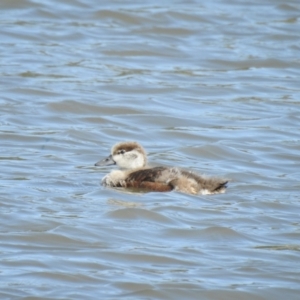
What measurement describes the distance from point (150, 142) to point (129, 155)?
181cm

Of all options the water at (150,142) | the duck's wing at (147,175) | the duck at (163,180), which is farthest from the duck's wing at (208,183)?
the duck's wing at (147,175)

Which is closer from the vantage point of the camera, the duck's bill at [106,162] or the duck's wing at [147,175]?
the duck's wing at [147,175]

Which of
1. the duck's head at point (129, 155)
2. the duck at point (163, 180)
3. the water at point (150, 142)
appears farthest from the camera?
the duck's head at point (129, 155)

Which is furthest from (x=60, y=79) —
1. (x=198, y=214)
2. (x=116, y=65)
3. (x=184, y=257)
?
(x=184, y=257)

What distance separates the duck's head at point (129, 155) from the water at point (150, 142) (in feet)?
1.09

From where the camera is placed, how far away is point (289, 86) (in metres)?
13.7

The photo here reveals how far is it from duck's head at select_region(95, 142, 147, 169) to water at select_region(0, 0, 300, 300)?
1.09 feet

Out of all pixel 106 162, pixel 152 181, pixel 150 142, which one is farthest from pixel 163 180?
pixel 150 142

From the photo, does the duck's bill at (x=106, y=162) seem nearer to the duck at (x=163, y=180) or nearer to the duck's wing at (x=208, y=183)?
the duck at (x=163, y=180)

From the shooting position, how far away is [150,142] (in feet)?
36.4

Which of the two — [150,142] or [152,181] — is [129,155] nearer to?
[152,181]

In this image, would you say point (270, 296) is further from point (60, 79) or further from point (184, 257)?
point (60, 79)

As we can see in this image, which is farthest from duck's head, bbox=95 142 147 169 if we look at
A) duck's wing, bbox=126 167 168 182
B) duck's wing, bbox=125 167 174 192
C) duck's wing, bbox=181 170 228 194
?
duck's wing, bbox=181 170 228 194

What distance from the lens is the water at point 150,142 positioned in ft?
22.4
